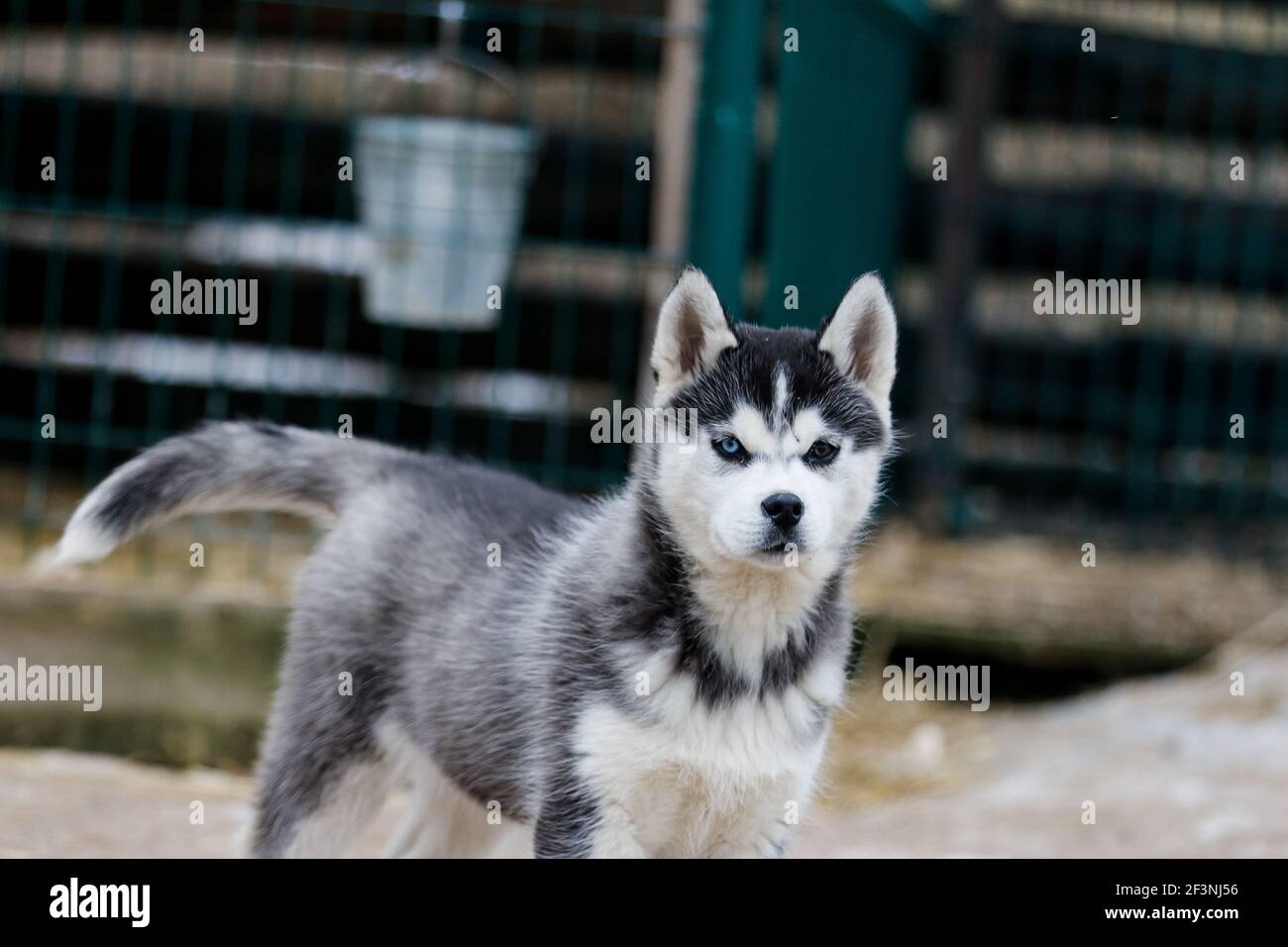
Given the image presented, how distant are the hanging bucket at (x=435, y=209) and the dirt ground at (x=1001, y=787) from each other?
1.88 m

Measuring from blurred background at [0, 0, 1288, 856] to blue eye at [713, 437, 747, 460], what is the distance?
2.10m

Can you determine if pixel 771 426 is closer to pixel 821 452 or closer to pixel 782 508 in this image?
pixel 821 452

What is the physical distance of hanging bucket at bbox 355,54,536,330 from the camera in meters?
6.63

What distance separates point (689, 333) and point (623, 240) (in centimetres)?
401

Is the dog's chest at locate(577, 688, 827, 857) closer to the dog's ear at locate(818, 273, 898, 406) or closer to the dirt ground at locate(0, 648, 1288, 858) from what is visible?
the dog's ear at locate(818, 273, 898, 406)

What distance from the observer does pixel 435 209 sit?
21.8ft

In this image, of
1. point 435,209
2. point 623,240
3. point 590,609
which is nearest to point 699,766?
point 590,609

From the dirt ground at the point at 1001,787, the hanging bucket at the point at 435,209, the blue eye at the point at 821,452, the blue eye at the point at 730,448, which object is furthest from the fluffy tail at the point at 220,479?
the hanging bucket at the point at 435,209

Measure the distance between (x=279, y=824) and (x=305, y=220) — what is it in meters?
4.28

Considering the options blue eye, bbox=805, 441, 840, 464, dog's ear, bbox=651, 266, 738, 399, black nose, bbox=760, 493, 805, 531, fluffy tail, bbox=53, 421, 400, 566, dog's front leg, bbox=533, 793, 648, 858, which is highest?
dog's ear, bbox=651, 266, 738, 399

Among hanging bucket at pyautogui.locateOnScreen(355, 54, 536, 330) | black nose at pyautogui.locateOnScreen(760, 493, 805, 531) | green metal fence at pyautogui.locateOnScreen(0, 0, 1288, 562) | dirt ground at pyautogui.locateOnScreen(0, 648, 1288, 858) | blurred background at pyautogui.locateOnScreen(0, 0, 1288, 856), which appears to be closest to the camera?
black nose at pyautogui.locateOnScreen(760, 493, 805, 531)

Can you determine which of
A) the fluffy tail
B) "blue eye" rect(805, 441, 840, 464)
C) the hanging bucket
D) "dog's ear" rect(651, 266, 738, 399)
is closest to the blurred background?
the hanging bucket
